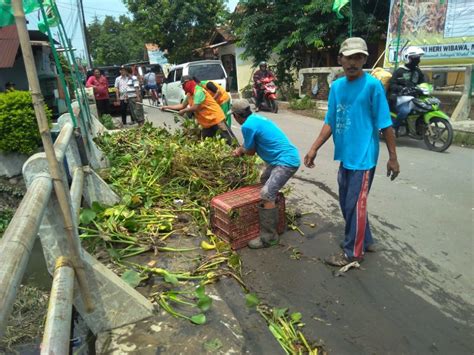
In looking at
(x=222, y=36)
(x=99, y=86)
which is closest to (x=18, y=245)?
(x=99, y=86)

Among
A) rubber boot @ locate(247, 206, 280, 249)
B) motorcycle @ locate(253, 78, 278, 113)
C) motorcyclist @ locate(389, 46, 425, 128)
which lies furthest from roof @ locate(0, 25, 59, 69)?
rubber boot @ locate(247, 206, 280, 249)

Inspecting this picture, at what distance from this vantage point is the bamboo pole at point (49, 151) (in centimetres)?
179

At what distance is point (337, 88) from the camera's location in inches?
134

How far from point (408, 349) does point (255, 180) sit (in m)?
2.74

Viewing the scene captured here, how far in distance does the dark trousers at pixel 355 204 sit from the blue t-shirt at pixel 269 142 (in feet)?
1.91

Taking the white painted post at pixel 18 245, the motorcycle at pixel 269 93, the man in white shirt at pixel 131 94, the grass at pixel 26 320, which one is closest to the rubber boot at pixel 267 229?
the grass at pixel 26 320

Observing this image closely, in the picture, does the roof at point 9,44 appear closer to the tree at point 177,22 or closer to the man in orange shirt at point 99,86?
the man in orange shirt at point 99,86

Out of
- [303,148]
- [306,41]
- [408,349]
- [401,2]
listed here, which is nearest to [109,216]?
[408,349]

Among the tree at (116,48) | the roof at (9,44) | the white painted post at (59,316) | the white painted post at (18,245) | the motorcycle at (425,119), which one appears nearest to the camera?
the white painted post at (18,245)

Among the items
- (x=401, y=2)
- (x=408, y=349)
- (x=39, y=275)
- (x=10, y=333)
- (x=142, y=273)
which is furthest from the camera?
(x=401, y=2)

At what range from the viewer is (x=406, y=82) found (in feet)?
24.9

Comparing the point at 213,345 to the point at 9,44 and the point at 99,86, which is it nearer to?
the point at 99,86

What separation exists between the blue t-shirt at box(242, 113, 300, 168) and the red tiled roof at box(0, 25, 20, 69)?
49.9 feet

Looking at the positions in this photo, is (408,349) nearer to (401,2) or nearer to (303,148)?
(303,148)
